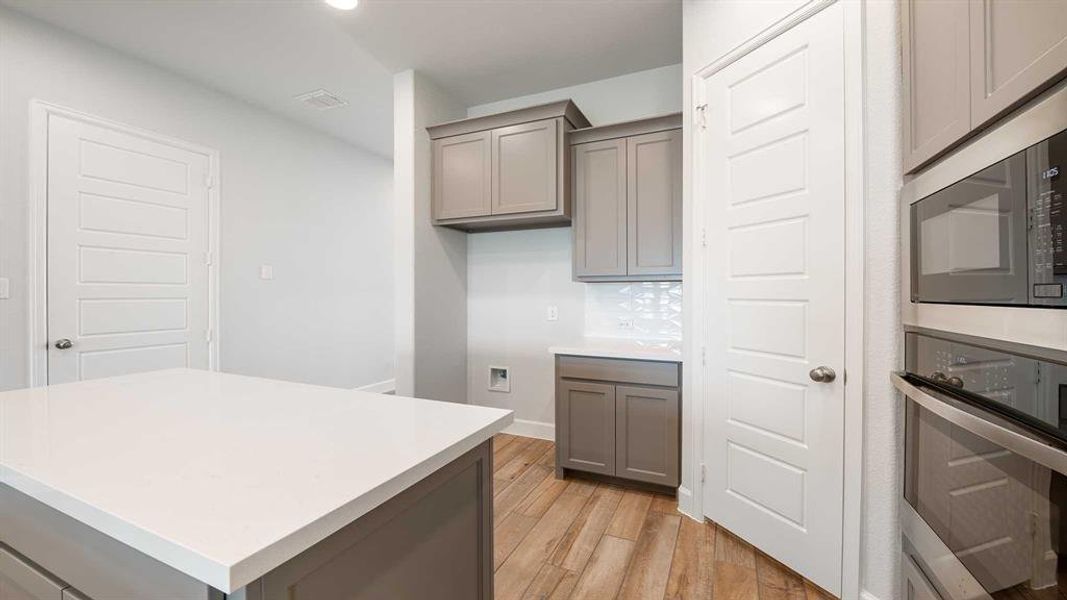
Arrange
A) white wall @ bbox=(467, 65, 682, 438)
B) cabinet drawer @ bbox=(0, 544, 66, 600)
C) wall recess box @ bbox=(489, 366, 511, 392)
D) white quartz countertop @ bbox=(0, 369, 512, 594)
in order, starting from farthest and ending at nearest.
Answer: wall recess box @ bbox=(489, 366, 511, 392), white wall @ bbox=(467, 65, 682, 438), cabinet drawer @ bbox=(0, 544, 66, 600), white quartz countertop @ bbox=(0, 369, 512, 594)

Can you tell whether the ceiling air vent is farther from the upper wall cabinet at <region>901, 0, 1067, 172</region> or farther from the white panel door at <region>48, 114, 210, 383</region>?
the upper wall cabinet at <region>901, 0, 1067, 172</region>

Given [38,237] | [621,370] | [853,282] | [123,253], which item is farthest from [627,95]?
[38,237]

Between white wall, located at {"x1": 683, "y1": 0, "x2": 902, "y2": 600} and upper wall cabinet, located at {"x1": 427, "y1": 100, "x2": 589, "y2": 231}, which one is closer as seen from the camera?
white wall, located at {"x1": 683, "y1": 0, "x2": 902, "y2": 600}

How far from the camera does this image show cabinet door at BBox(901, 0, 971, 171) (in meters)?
1.02

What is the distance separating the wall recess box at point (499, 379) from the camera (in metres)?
3.56

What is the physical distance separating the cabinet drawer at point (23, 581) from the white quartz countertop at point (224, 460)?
18cm

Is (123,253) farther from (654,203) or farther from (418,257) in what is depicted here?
(654,203)

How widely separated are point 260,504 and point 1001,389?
1.31m

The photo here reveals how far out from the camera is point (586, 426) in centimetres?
272

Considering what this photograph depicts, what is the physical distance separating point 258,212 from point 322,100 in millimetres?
1136

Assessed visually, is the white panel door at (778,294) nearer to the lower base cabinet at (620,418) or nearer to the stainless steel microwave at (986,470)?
the lower base cabinet at (620,418)

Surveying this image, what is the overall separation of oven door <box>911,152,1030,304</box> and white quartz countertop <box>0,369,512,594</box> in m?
1.12

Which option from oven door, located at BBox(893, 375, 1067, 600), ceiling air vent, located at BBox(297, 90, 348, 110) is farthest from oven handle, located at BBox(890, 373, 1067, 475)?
ceiling air vent, located at BBox(297, 90, 348, 110)

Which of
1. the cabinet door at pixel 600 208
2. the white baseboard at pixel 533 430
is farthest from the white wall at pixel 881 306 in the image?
the white baseboard at pixel 533 430
